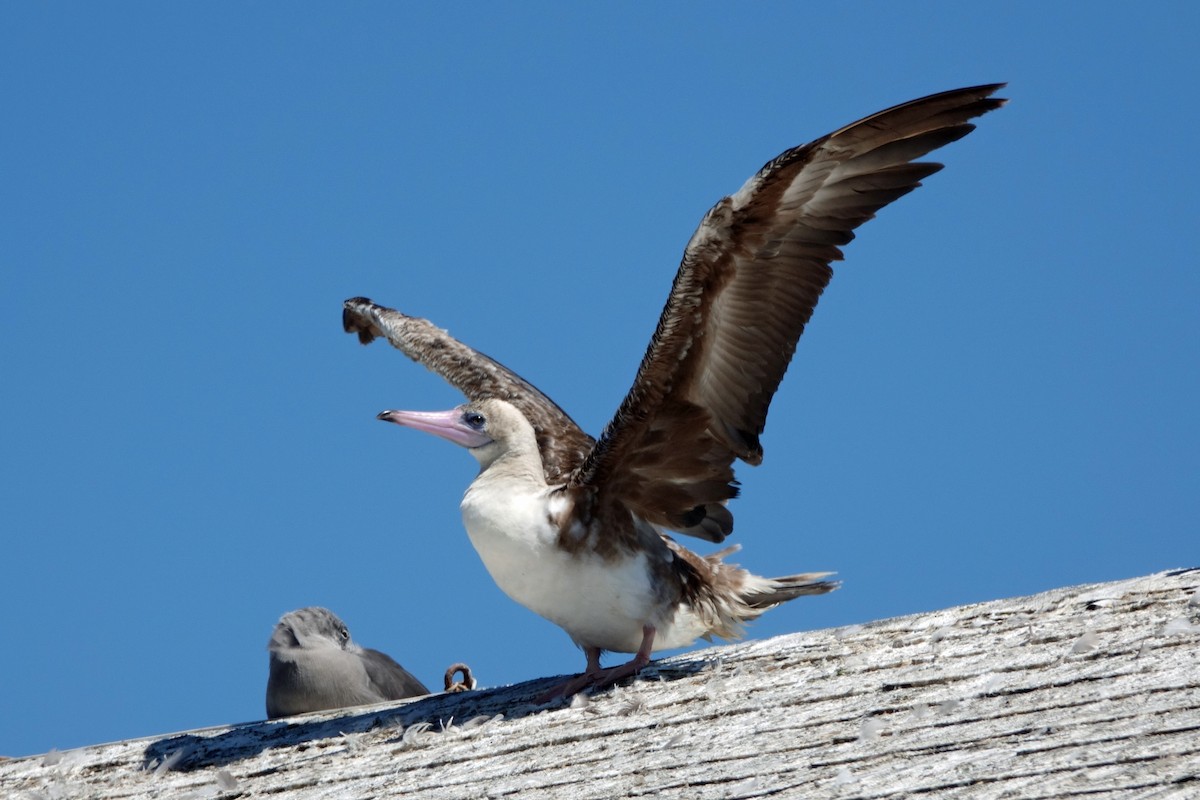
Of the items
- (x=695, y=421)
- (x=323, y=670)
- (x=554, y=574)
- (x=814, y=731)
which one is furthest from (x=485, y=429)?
(x=814, y=731)

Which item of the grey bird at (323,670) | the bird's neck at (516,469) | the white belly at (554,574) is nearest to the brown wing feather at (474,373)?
the bird's neck at (516,469)

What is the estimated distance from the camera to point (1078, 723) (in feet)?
13.5

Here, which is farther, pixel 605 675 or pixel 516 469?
pixel 516 469

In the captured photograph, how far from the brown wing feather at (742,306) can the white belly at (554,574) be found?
0.26 metres

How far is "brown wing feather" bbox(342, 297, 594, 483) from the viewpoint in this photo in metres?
7.36

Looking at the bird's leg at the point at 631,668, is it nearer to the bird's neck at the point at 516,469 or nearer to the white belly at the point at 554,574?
the white belly at the point at 554,574

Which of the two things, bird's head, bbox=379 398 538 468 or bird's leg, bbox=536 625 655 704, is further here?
bird's head, bbox=379 398 538 468

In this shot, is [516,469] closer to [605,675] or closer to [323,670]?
[605,675]

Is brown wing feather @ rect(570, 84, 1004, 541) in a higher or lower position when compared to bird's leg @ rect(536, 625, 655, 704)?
higher

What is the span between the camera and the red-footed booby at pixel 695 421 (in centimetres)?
575

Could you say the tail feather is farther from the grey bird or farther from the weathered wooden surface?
the grey bird

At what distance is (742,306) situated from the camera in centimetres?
596

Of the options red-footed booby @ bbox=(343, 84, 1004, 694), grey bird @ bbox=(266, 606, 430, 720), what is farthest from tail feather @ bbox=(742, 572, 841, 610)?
grey bird @ bbox=(266, 606, 430, 720)

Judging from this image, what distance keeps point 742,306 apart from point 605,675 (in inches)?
58.2
